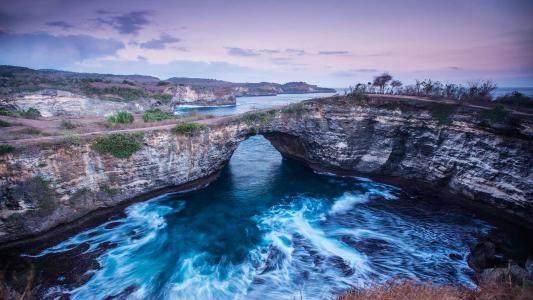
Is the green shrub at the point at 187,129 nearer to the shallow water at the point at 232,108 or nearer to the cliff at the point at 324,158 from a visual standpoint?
the cliff at the point at 324,158

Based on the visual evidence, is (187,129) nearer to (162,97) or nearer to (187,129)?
(187,129)

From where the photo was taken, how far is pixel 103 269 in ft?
47.1

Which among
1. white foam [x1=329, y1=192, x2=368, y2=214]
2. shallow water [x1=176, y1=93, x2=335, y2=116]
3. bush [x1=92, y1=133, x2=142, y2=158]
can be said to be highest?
shallow water [x1=176, y1=93, x2=335, y2=116]

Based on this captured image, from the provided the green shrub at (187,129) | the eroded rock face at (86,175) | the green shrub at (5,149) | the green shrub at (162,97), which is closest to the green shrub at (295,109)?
the eroded rock face at (86,175)

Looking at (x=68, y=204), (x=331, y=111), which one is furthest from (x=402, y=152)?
(x=68, y=204)

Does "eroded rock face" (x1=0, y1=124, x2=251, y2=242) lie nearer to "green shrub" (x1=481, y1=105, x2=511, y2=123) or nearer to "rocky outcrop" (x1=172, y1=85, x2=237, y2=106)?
"green shrub" (x1=481, y1=105, x2=511, y2=123)

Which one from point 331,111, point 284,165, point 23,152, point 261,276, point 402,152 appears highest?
point 331,111

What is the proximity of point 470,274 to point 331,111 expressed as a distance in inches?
695

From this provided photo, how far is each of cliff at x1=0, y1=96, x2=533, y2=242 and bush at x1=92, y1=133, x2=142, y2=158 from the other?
330 millimetres

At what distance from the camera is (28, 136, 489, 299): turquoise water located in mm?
13312

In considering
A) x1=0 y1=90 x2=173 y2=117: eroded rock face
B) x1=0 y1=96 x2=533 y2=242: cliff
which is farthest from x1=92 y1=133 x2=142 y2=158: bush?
x1=0 y1=90 x2=173 y2=117: eroded rock face

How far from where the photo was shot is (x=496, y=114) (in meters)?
19.4

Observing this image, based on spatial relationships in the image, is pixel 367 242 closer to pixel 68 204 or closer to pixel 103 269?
pixel 103 269

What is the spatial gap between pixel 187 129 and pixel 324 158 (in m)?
15.3
